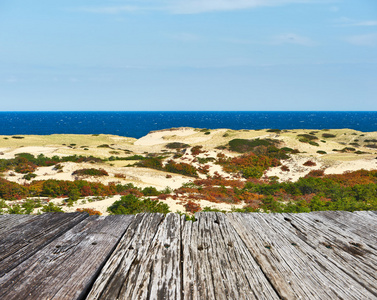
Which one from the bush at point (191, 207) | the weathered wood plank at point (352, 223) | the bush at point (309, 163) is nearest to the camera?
the weathered wood plank at point (352, 223)

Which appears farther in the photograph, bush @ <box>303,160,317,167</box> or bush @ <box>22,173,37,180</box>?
bush @ <box>303,160,317,167</box>

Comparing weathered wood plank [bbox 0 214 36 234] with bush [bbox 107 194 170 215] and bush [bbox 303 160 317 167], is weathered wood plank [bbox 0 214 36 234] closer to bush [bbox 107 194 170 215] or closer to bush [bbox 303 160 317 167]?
bush [bbox 107 194 170 215]

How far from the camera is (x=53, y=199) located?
11727 millimetres

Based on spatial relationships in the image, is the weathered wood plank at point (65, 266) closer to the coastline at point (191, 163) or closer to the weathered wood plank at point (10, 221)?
the weathered wood plank at point (10, 221)

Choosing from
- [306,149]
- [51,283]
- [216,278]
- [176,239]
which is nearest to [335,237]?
[216,278]

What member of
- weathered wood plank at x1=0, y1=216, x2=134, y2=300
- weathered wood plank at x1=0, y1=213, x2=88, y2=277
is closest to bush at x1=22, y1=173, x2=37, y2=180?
weathered wood plank at x1=0, y1=213, x2=88, y2=277

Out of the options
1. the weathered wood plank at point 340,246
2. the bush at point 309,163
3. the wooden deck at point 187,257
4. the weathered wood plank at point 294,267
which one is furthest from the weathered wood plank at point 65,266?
the bush at point 309,163

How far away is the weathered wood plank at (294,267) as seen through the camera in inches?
50.4

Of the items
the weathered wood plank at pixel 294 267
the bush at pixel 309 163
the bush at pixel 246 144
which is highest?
the weathered wood plank at pixel 294 267

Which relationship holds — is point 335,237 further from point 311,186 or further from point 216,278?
point 311,186

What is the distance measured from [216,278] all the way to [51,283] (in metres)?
0.90

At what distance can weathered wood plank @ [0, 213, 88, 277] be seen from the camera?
1549 millimetres

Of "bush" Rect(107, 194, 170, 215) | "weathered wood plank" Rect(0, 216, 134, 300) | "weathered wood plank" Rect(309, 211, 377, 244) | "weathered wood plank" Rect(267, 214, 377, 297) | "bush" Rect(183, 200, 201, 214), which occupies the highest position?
"weathered wood plank" Rect(0, 216, 134, 300)

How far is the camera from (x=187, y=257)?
1546mm
